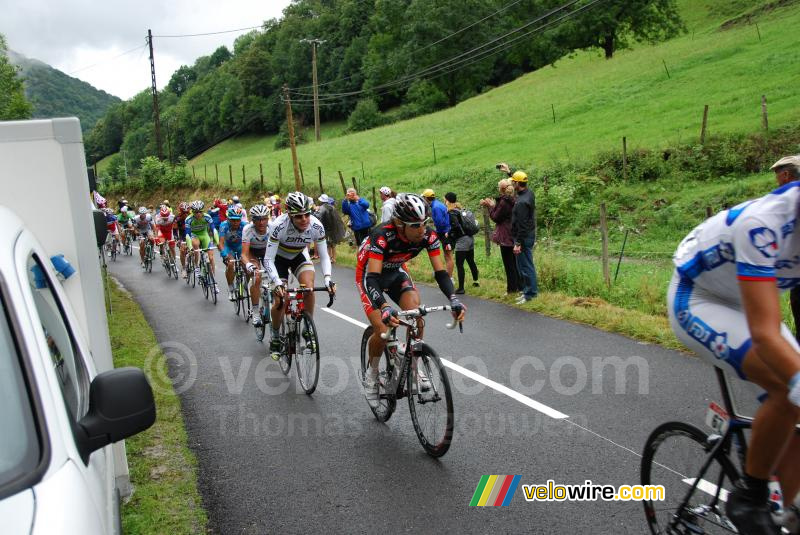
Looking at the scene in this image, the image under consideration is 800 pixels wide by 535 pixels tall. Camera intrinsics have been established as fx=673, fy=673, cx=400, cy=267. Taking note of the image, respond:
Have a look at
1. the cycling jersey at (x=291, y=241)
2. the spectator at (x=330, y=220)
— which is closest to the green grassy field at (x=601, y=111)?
the spectator at (x=330, y=220)

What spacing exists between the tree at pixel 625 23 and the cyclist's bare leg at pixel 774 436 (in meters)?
62.8

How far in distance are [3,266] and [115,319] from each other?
1081 cm

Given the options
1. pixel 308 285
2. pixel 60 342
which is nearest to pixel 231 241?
pixel 308 285

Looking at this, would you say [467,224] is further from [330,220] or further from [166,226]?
[166,226]

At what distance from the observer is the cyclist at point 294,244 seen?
775 centimetres

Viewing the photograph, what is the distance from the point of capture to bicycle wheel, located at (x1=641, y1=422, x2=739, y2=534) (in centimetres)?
315

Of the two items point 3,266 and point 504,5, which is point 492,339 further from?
point 504,5

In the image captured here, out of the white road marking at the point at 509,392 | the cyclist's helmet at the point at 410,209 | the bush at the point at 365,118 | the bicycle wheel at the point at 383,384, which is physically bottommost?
the white road marking at the point at 509,392

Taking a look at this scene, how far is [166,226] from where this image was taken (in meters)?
18.9

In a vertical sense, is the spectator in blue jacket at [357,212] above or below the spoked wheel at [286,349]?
above

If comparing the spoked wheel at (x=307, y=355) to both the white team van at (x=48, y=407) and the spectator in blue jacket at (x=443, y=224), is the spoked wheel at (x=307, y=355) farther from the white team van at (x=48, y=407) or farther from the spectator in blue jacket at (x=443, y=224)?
the spectator in blue jacket at (x=443, y=224)

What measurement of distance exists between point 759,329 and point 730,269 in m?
0.51

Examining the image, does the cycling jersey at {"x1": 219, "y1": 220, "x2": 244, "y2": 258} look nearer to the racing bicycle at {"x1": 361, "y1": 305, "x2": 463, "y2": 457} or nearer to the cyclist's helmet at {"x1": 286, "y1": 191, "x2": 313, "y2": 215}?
the cyclist's helmet at {"x1": 286, "y1": 191, "x2": 313, "y2": 215}

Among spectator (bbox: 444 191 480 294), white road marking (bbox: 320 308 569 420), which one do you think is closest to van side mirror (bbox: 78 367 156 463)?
A: white road marking (bbox: 320 308 569 420)
